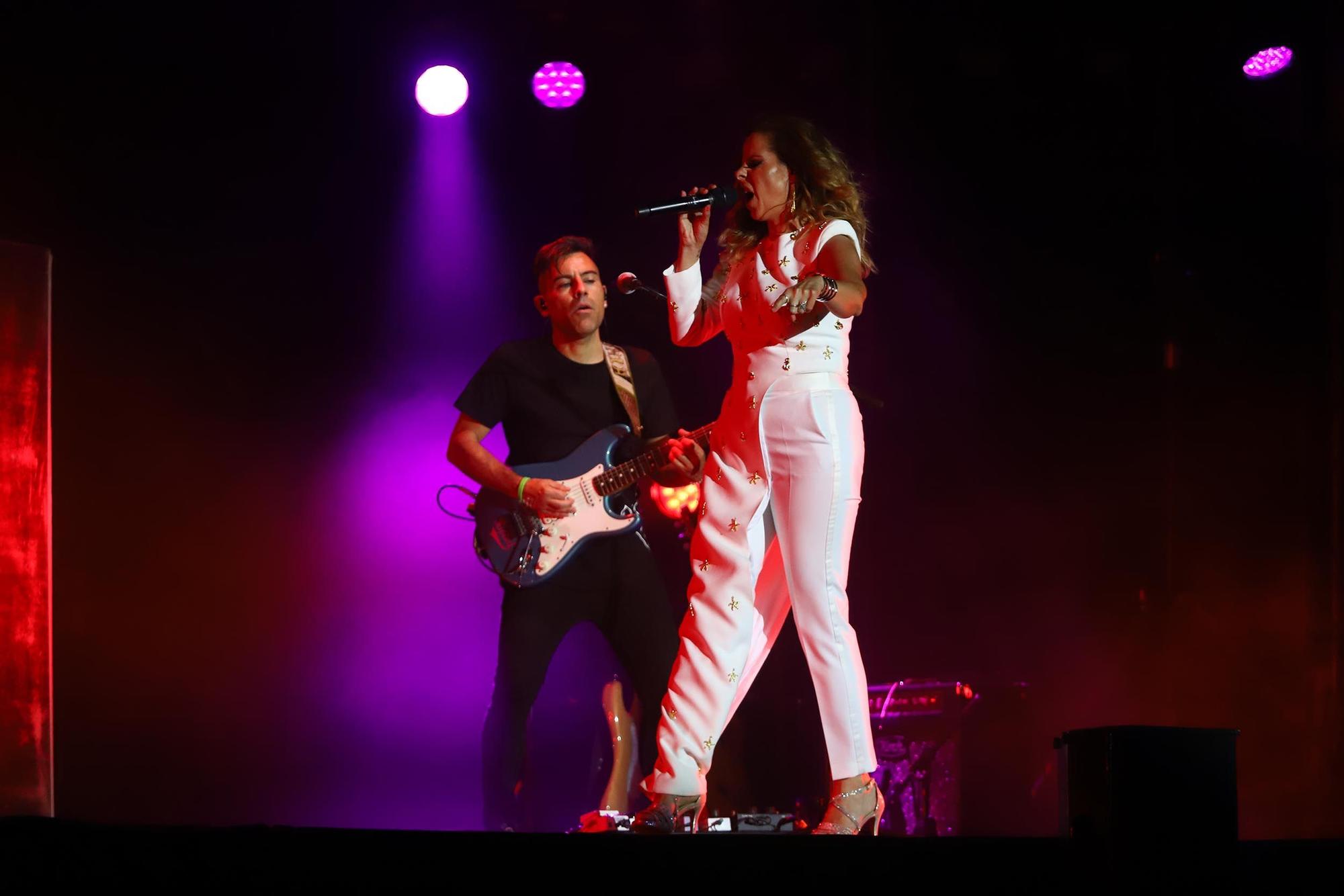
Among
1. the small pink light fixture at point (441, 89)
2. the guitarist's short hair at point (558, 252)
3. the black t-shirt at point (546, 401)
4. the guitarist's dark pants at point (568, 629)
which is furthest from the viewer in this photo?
the small pink light fixture at point (441, 89)

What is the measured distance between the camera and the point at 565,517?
167 inches

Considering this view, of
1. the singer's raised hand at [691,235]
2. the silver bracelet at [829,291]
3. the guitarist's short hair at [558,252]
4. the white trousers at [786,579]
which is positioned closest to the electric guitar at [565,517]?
the guitarist's short hair at [558,252]

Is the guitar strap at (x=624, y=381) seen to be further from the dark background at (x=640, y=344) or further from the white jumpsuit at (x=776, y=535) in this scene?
the white jumpsuit at (x=776, y=535)

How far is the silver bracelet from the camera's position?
2.88 metres

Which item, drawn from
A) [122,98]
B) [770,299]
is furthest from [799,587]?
[122,98]

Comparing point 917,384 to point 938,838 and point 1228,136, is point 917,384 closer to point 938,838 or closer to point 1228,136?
point 1228,136

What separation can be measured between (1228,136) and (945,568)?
6.97 feet

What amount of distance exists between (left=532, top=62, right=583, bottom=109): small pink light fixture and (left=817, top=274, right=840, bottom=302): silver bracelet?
2.93 metres

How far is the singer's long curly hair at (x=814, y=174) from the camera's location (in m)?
3.36

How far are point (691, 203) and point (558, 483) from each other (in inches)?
48.9

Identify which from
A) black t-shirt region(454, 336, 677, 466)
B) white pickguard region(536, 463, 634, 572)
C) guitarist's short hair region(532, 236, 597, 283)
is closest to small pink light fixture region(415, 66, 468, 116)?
guitarist's short hair region(532, 236, 597, 283)

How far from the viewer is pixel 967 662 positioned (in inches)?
210

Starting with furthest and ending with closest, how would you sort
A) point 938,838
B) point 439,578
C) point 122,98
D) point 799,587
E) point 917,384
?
point 439,578 → point 917,384 → point 122,98 → point 799,587 → point 938,838

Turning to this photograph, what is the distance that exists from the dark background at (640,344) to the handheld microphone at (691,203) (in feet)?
6.50
